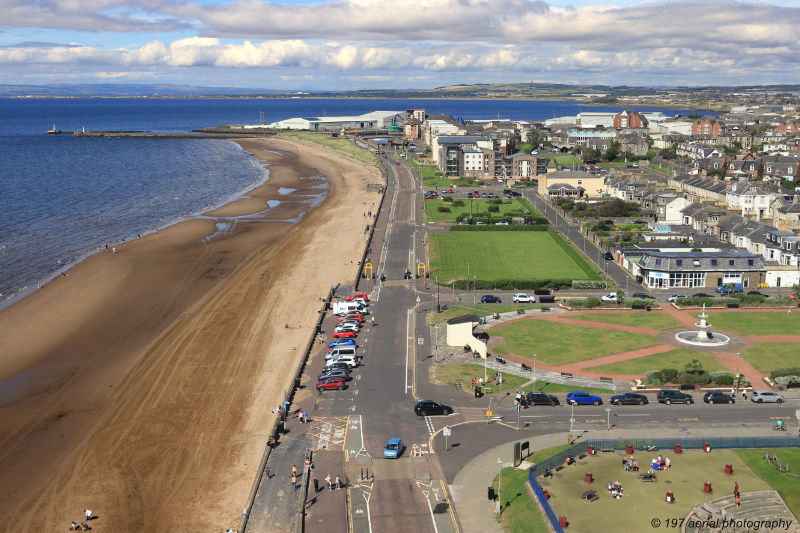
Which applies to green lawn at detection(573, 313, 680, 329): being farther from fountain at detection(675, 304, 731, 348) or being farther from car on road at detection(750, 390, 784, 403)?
car on road at detection(750, 390, 784, 403)

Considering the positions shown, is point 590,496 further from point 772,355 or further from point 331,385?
point 772,355

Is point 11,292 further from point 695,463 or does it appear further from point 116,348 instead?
point 695,463

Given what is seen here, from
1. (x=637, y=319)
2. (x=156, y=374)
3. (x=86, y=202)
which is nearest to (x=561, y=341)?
(x=637, y=319)

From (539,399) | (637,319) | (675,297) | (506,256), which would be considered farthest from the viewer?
(506,256)

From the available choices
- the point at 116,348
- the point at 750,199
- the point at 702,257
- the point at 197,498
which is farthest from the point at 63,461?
the point at 750,199

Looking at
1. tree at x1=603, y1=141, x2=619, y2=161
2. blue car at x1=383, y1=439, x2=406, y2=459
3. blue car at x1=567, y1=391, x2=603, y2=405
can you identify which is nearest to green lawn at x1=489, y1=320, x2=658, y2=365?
blue car at x1=567, y1=391, x2=603, y2=405
